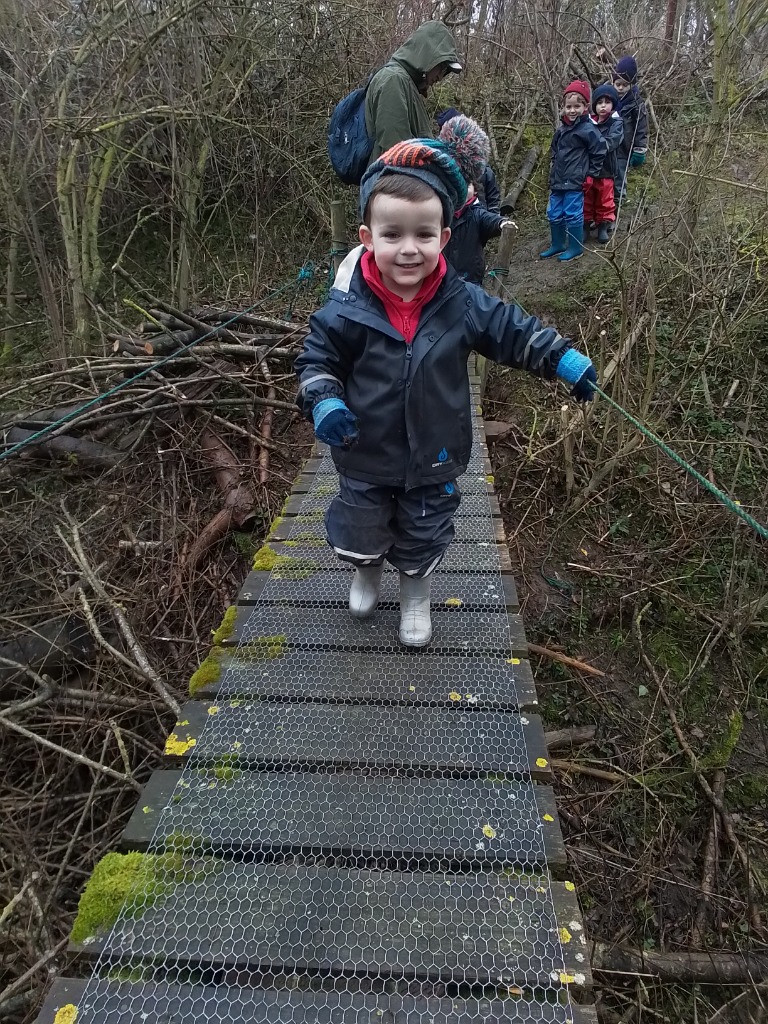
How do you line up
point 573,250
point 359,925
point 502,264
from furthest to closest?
1. point 573,250
2. point 502,264
3. point 359,925

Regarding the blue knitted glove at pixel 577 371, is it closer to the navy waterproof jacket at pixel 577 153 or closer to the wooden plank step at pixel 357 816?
the wooden plank step at pixel 357 816

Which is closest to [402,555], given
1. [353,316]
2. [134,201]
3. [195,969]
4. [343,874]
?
[353,316]

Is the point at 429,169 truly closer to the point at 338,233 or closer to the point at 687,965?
the point at 687,965

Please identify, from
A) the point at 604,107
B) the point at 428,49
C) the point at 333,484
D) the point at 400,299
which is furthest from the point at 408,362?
the point at 604,107

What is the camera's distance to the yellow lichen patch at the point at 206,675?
6.84 ft

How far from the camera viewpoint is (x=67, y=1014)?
4.25 ft

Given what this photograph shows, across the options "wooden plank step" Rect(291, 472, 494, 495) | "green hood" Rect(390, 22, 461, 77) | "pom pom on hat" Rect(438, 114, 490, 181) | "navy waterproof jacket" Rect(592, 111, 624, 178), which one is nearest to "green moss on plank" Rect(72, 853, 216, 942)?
"wooden plank step" Rect(291, 472, 494, 495)

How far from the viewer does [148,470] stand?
4371mm

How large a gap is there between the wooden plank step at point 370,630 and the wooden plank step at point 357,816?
1.78 ft

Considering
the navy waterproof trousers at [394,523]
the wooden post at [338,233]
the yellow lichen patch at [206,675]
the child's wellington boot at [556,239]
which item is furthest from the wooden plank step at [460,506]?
the child's wellington boot at [556,239]

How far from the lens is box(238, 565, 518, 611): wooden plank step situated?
2.45m

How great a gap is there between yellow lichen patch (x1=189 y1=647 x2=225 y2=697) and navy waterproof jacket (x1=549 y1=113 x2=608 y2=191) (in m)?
6.15

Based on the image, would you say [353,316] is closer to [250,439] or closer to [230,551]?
[230,551]

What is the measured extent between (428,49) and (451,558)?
293cm
